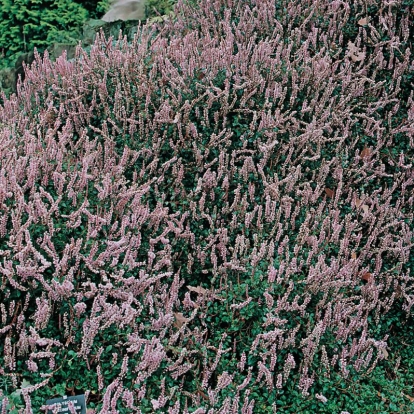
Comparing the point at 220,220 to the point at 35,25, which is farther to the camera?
the point at 35,25

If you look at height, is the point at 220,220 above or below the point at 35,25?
below

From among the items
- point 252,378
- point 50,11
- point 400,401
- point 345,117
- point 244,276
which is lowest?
point 400,401

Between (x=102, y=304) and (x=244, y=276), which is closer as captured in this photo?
(x=102, y=304)

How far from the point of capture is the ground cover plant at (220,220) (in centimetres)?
298

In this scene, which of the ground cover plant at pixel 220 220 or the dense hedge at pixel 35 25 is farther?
Answer: the dense hedge at pixel 35 25

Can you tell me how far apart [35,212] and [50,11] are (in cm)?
450

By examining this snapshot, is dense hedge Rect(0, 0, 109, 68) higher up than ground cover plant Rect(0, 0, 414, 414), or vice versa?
dense hedge Rect(0, 0, 109, 68)

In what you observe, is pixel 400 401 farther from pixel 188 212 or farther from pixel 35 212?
pixel 35 212

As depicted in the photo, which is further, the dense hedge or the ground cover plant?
the dense hedge

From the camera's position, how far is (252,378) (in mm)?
3193

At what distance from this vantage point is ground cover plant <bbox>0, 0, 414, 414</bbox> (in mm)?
2980

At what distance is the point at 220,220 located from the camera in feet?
12.7

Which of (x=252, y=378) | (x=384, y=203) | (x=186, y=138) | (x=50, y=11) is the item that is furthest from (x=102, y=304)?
(x=50, y=11)

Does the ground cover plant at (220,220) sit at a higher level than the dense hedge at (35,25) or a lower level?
lower
